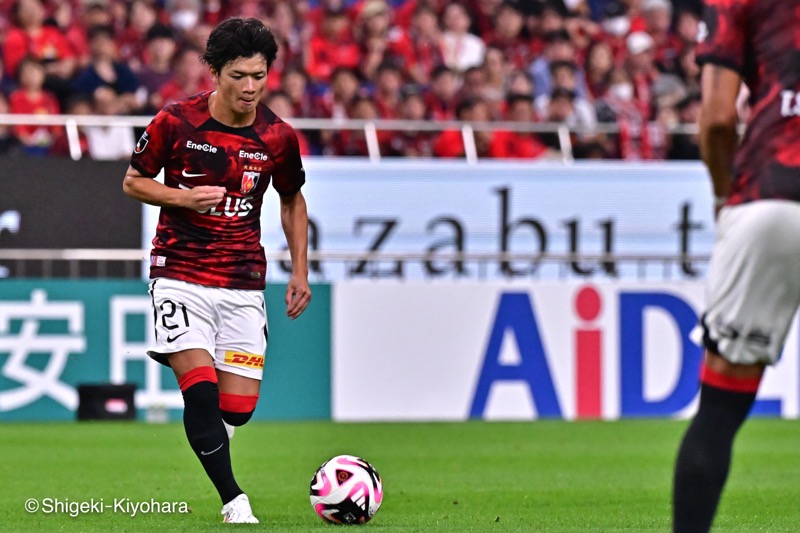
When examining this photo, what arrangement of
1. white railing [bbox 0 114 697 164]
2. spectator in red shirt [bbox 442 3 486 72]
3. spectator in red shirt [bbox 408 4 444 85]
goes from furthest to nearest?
1. spectator in red shirt [bbox 442 3 486 72]
2. spectator in red shirt [bbox 408 4 444 85]
3. white railing [bbox 0 114 697 164]

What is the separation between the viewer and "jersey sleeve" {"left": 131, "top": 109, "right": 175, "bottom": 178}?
276 inches

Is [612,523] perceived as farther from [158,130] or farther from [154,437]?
[154,437]

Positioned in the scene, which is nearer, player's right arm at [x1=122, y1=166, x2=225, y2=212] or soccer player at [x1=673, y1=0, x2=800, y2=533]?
soccer player at [x1=673, y1=0, x2=800, y2=533]

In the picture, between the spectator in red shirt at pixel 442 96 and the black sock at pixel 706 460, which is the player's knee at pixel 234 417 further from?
the spectator in red shirt at pixel 442 96

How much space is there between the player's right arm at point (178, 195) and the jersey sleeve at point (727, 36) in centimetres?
303

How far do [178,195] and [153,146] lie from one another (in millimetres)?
320

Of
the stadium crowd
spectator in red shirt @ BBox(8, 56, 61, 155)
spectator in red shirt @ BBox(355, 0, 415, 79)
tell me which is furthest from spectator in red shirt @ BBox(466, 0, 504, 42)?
spectator in red shirt @ BBox(8, 56, 61, 155)

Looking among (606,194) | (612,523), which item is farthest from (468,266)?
(612,523)

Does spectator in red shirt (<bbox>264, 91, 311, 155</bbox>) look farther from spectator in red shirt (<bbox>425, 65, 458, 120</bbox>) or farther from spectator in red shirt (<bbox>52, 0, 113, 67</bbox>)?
spectator in red shirt (<bbox>52, 0, 113, 67</bbox>)

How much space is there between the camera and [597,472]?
1006cm

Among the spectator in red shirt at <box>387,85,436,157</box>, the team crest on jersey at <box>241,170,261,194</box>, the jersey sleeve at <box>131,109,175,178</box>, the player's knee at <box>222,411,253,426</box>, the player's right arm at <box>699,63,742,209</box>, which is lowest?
the player's knee at <box>222,411,253,426</box>

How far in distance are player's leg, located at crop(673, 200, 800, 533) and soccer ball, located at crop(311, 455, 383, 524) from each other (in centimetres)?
276

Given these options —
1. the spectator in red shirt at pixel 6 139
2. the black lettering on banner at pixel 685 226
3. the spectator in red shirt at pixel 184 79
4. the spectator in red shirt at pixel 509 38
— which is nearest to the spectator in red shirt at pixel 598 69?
the spectator in red shirt at pixel 509 38

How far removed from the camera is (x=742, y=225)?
13.9 feet
